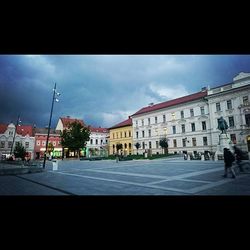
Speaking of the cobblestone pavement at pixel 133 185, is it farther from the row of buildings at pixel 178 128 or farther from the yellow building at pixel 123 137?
the yellow building at pixel 123 137

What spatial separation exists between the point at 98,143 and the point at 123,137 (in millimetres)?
9186

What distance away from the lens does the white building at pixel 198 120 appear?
24766 millimetres

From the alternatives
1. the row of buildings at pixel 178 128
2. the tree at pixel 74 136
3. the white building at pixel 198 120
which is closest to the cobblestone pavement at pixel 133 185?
the row of buildings at pixel 178 128

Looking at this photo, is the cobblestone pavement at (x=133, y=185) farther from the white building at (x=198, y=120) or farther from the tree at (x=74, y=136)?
the tree at (x=74, y=136)

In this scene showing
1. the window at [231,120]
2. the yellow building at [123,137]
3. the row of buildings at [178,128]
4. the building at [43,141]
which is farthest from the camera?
the yellow building at [123,137]

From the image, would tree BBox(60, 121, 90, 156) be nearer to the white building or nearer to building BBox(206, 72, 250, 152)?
the white building

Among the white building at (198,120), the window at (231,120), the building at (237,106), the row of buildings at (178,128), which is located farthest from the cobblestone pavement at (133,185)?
the window at (231,120)

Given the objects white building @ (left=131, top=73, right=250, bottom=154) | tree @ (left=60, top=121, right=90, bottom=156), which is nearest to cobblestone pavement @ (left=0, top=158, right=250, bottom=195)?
white building @ (left=131, top=73, right=250, bottom=154)

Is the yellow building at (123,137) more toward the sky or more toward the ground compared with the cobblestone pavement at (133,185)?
more toward the sky

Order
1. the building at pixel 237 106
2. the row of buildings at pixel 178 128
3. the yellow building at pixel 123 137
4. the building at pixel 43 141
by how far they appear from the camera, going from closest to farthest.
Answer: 1. the building at pixel 237 106
2. the row of buildings at pixel 178 128
3. the building at pixel 43 141
4. the yellow building at pixel 123 137

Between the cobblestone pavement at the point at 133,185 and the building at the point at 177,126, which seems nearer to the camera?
the cobblestone pavement at the point at 133,185
